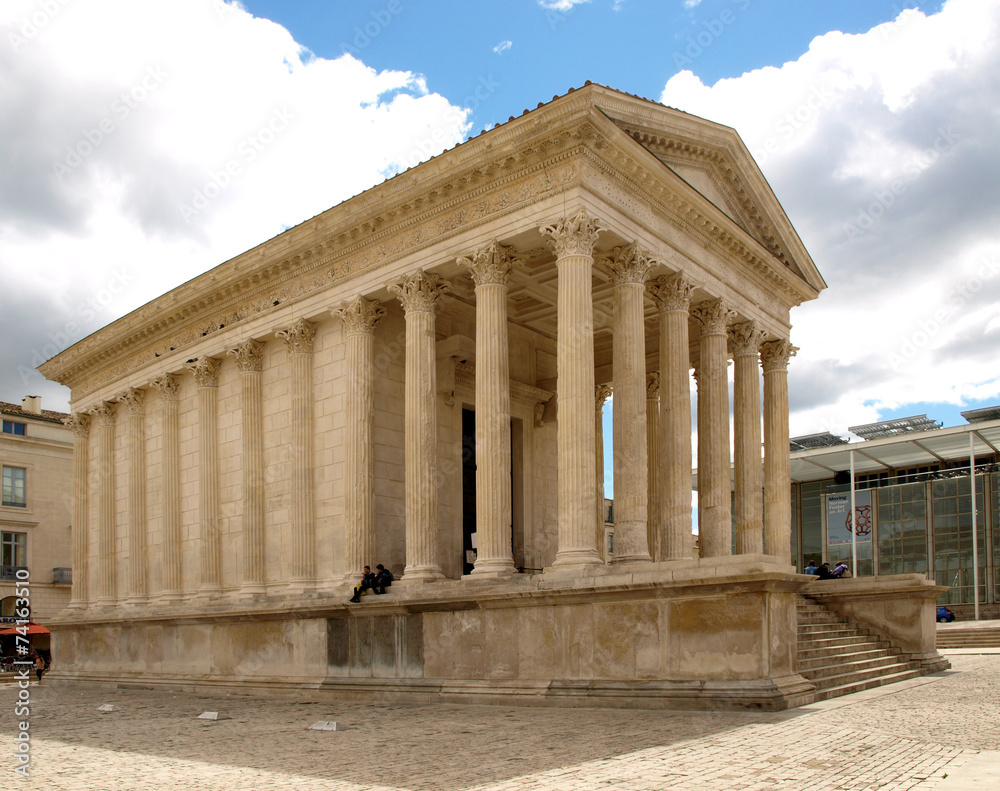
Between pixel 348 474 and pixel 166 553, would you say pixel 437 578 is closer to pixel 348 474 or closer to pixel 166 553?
pixel 348 474

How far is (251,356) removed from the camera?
26.8 metres

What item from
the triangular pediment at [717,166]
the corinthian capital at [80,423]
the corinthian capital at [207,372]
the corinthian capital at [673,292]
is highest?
the triangular pediment at [717,166]

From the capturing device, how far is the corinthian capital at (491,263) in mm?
20516

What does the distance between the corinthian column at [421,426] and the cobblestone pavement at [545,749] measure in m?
3.81

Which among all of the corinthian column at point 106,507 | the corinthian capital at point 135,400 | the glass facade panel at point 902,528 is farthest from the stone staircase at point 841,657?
the glass facade panel at point 902,528

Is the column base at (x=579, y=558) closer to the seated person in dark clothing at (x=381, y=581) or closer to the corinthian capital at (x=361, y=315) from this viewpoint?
the seated person in dark clothing at (x=381, y=581)

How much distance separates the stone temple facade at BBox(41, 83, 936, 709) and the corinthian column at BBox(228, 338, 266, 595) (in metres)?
0.08

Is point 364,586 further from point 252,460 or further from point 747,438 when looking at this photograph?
point 747,438

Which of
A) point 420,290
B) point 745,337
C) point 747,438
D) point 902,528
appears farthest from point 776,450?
point 902,528

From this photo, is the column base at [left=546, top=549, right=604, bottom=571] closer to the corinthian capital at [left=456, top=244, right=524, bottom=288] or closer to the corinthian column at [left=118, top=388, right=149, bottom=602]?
the corinthian capital at [left=456, top=244, right=524, bottom=288]

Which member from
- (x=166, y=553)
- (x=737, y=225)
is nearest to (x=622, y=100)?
(x=737, y=225)

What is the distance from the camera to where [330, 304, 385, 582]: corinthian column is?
22.3 m

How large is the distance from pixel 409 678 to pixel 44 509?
39514 mm

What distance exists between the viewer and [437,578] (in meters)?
20.6
